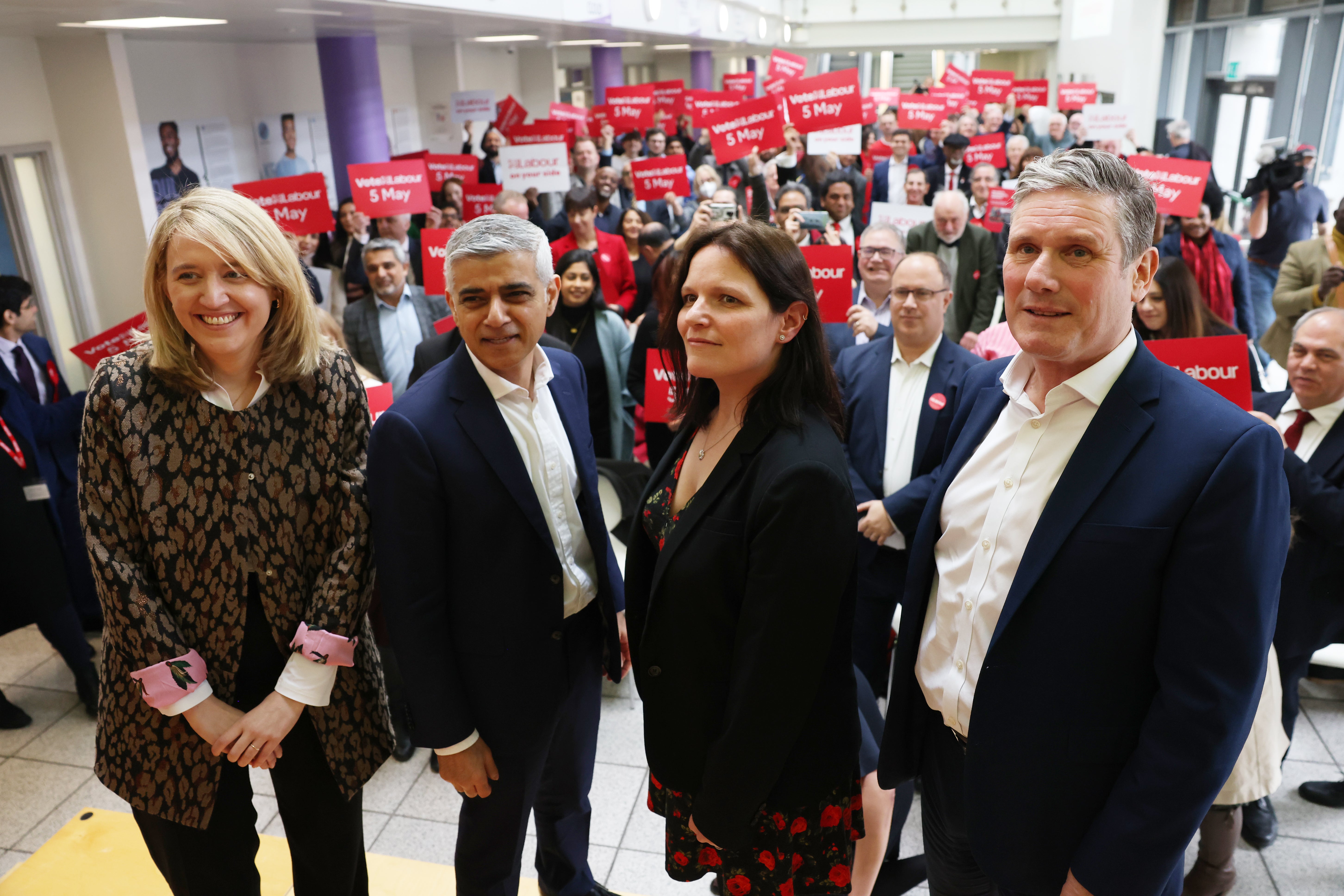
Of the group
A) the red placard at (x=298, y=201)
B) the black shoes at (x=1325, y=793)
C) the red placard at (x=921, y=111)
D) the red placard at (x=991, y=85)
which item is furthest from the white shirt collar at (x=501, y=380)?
the red placard at (x=991, y=85)

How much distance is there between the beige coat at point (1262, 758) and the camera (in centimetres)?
233

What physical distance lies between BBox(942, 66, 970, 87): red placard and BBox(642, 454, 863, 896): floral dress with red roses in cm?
1367

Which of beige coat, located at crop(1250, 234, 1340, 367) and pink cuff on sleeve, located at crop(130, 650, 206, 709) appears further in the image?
beige coat, located at crop(1250, 234, 1340, 367)

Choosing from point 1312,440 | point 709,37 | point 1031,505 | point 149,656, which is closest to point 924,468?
point 1312,440

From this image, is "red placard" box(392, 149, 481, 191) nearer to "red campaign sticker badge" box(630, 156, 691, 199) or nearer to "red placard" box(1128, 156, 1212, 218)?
"red campaign sticker badge" box(630, 156, 691, 199)

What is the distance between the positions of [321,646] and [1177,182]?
5.14 meters

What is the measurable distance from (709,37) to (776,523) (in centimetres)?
1737

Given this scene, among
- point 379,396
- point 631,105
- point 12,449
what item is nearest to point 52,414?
point 12,449

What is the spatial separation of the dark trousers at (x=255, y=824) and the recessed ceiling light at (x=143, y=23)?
5.02 metres

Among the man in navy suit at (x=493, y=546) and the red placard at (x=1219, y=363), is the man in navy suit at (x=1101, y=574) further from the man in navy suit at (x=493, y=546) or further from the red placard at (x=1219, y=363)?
the red placard at (x=1219, y=363)

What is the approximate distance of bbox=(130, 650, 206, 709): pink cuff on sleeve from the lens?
1757 millimetres

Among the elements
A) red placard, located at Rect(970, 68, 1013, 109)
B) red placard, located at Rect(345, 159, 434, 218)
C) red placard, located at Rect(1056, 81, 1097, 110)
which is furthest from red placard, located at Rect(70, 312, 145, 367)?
red placard, located at Rect(1056, 81, 1097, 110)

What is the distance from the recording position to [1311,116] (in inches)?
446

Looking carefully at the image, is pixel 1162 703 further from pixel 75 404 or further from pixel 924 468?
pixel 75 404
